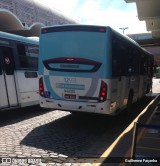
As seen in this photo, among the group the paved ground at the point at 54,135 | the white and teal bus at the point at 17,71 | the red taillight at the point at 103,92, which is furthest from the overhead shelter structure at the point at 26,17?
the red taillight at the point at 103,92

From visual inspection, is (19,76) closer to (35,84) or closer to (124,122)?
(35,84)

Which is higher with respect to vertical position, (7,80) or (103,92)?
(7,80)

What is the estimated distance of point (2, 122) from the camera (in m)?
9.79

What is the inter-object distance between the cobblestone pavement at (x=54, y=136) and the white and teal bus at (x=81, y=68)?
0.72 meters

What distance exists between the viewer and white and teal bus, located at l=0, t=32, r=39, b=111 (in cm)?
998

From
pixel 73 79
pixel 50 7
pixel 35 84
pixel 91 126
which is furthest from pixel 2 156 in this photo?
pixel 50 7

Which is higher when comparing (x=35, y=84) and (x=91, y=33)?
(x=91, y=33)

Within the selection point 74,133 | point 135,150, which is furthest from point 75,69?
point 135,150

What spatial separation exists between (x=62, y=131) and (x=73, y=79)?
1567mm

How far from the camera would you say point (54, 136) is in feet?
26.2

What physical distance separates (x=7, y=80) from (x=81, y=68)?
2933mm

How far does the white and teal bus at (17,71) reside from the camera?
9.98 meters

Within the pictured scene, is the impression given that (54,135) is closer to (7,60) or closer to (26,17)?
(7,60)

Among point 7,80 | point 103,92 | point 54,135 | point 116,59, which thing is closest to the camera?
point 54,135
